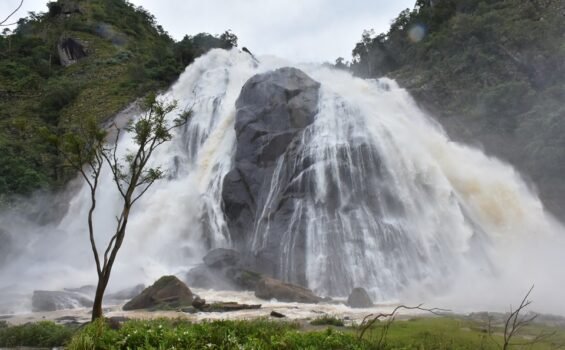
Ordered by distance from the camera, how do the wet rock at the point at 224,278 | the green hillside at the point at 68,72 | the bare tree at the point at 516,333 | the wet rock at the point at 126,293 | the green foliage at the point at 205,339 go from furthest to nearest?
the green hillside at the point at 68,72 < the wet rock at the point at 224,278 < the wet rock at the point at 126,293 < the green foliage at the point at 205,339 < the bare tree at the point at 516,333

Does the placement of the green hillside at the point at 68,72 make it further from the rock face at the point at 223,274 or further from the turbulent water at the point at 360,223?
the rock face at the point at 223,274

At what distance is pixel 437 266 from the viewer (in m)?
22.6

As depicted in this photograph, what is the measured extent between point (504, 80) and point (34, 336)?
40868mm

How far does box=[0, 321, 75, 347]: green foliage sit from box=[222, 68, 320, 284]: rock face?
12.7 metres

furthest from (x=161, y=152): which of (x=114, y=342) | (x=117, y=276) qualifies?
(x=114, y=342)

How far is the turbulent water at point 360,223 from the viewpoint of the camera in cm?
2192

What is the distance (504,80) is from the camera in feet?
133

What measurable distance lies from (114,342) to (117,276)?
731 inches

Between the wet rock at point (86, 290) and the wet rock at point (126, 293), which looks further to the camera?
the wet rock at point (86, 290)

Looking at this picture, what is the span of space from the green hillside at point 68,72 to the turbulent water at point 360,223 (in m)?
10.4

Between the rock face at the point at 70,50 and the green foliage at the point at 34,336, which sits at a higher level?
the rock face at the point at 70,50

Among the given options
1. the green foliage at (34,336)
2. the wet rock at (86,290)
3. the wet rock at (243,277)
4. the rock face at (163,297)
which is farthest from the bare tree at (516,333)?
the wet rock at (86,290)

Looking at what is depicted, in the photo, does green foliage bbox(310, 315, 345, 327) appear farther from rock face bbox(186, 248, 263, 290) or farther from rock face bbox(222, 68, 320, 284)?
rock face bbox(222, 68, 320, 284)

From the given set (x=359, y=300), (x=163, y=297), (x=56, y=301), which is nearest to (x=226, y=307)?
(x=163, y=297)
